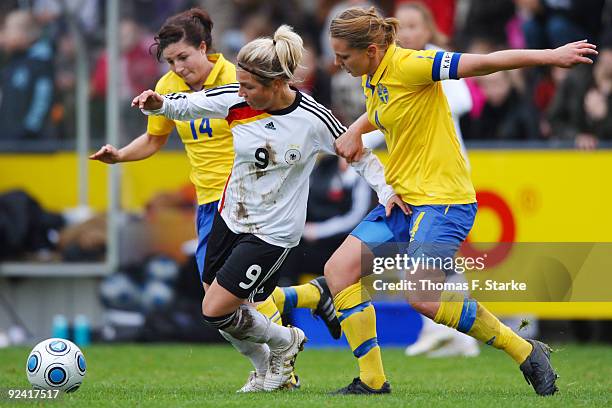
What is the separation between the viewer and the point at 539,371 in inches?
238

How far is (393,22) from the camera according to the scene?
6.17 meters

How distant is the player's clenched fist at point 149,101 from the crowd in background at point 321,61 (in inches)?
178

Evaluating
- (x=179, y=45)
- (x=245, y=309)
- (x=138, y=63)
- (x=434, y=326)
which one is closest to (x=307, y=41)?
(x=138, y=63)

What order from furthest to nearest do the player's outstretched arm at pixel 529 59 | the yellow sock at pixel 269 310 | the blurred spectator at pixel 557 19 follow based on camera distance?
the blurred spectator at pixel 557 19, the yellow sock at pixel 269 310, the player's outstretched arm at pixel 529 59

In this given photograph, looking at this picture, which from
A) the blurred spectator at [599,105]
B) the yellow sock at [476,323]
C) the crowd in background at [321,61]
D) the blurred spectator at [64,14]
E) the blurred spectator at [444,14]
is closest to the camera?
the yellow sock at [476,323]

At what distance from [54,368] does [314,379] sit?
80.6 inches

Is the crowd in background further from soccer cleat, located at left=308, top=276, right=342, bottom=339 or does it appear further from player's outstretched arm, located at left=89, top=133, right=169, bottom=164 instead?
soccer cleat, located at left=308, top=276, right=342, bottom=339

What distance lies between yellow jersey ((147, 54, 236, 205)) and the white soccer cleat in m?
1.20

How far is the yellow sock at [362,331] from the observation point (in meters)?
6.11

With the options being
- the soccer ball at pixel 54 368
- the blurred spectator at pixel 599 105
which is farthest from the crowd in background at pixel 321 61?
the soccer ball at pixel 54 368

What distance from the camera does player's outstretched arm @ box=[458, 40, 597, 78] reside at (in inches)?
215

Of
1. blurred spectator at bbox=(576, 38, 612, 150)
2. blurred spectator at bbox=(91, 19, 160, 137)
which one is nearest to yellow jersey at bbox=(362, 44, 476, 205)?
blurred spectator at bbox=(576, 38, 612, 150)

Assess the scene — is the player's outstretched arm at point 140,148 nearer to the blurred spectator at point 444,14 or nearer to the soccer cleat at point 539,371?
the soccer cleat at point 539,371

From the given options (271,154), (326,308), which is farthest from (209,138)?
(326,308)
